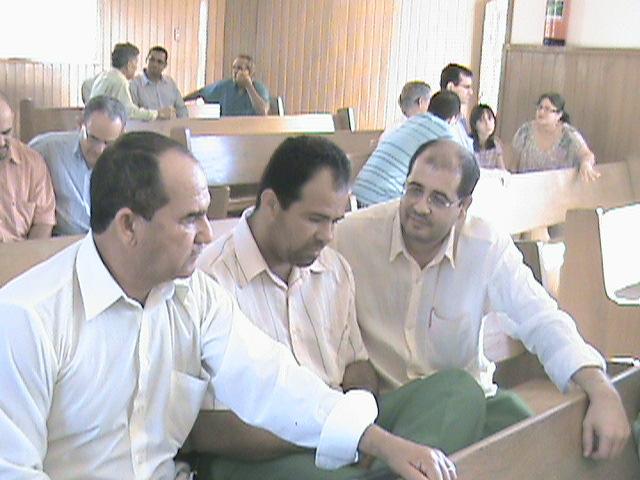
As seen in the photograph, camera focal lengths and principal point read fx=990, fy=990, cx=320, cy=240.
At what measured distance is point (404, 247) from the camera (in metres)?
2.27

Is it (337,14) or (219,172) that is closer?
(219,172)

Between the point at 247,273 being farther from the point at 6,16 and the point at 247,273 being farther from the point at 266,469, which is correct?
the point at 6,16

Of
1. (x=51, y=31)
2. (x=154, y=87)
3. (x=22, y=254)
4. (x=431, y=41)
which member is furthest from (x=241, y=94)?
(x=22, y=254)

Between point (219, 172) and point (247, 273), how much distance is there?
2.57 meters

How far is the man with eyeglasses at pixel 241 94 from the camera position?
7.36 metres

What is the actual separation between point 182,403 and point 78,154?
251 centimetres

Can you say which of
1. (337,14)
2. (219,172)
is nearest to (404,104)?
(219,172)

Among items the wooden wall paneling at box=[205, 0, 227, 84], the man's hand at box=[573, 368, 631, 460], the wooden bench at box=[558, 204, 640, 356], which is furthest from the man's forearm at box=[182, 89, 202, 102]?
the man's hand at box=[573, 368, 631, 460]

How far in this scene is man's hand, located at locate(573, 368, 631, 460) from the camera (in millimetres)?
1849

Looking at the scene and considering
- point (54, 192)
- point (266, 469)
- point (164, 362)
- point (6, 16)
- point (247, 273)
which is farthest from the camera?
point (6, 16)

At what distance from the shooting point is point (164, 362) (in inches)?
61.4

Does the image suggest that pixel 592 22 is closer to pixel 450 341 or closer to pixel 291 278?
pixel 450 341

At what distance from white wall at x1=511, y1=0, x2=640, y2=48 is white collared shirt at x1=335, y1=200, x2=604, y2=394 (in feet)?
14.1

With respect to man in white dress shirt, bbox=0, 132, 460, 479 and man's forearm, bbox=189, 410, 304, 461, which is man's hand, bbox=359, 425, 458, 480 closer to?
man in white dress shirt, bbox=0, 132, 460, 479
